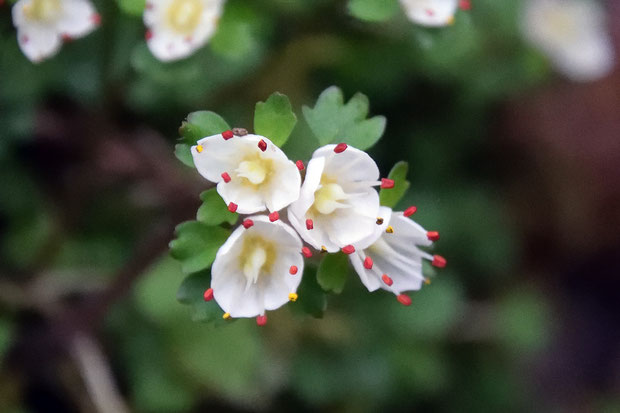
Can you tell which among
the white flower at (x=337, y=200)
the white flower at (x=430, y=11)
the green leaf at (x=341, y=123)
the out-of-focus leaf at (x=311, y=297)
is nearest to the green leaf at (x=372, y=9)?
the white flower at (x=430, y=11)

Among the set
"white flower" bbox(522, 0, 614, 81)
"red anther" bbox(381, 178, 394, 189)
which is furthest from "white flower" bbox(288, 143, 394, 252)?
"white flower" bbox(522, 0, 614, 81)

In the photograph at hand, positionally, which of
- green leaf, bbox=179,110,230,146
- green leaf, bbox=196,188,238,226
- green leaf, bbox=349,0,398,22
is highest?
green leaf, bbox=349,0,398,22

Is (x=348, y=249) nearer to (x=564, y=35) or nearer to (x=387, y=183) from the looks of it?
(x=387, y=183)

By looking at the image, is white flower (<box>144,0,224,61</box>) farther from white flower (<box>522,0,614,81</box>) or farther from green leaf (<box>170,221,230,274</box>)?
white flower (<box>522,0,614,81</box>)

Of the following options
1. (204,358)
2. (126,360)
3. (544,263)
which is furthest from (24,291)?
(544,263)

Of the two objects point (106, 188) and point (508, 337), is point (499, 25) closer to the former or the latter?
point (508, 337)

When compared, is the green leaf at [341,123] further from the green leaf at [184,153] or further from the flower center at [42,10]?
the flower center at [42,10]
